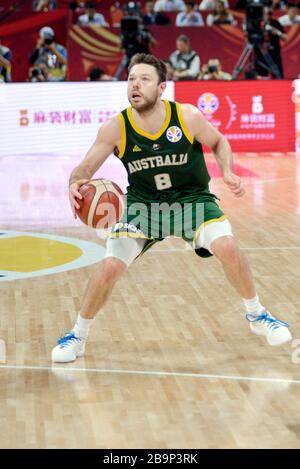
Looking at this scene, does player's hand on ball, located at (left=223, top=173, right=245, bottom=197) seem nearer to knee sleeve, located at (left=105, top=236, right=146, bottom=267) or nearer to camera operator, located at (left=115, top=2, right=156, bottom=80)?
knee sleeve, located at (left=105, top=236, right=146, bottom=267)

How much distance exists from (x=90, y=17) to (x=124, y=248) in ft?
46.3

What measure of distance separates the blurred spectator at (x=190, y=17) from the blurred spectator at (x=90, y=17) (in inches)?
59.3

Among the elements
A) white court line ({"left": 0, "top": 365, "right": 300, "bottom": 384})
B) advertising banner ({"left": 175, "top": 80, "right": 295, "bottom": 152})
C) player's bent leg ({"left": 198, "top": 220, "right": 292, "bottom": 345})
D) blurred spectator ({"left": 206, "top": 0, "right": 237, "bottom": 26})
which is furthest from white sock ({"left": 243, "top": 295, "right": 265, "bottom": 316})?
blurred spectator ({"left": 206, "top": 0, "right": 237, "bottom": 26})

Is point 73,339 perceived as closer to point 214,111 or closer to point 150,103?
point 150,103

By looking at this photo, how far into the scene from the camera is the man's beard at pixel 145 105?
6.30 meters

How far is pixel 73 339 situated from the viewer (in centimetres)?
642

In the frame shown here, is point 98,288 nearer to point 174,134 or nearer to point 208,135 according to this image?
point 174,134

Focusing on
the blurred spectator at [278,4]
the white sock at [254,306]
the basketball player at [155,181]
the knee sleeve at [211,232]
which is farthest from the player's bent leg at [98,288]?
the blurred spectator at [278,4]

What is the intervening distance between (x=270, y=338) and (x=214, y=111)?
11.8 meters

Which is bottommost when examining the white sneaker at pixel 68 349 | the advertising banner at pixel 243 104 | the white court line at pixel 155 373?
the advertising banner at pixel 243 104

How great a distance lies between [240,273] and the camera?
20.8 ft

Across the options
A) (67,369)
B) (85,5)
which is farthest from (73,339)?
(85,5)

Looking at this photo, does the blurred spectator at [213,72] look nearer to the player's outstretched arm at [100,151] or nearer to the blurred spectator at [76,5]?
the blurred spectator at [76,5]

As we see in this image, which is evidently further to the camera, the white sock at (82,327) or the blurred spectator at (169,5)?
the blurred spectator at (169,5)
